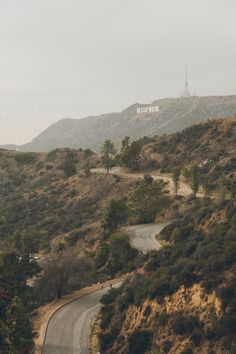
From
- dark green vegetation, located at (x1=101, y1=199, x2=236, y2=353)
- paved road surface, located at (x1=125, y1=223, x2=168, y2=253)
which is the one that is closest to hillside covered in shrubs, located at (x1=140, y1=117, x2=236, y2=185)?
paved road surface, located at (x1=125, y1=223, x2=168, y2=253)

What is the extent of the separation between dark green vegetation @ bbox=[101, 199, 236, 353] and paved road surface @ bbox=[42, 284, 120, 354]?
2.26 meters

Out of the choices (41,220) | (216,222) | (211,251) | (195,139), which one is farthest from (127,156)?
(211,251)

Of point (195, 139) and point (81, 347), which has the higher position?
point (195, 139)

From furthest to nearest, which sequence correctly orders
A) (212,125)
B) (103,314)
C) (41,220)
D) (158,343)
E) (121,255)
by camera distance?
(212,125), (41,220), (121,255), (103,314), (158,343)

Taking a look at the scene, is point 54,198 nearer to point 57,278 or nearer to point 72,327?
point 57,278

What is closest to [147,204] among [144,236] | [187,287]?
[144,236]

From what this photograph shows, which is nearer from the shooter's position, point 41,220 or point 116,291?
point 116,291

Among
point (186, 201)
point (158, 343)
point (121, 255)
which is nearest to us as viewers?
point (158, 343)

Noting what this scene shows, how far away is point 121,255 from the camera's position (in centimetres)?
5591

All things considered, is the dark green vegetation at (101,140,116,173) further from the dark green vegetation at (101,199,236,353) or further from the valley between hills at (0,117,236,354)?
the dark green vegetation at (101,199,236,353)

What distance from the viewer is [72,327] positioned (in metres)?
39.2

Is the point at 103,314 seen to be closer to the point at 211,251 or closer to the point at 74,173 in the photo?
the point at 211,251

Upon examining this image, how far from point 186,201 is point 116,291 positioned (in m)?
39.3

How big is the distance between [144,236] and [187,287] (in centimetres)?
3143
